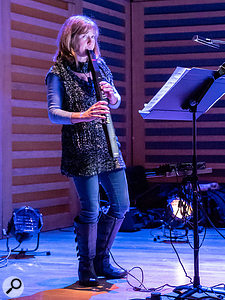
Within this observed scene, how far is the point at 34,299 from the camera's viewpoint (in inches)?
130

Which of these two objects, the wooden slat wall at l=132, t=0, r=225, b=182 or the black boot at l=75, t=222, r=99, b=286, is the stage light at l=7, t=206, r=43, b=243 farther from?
the wooden slat wall at l=132, t=0, r=225, b=182

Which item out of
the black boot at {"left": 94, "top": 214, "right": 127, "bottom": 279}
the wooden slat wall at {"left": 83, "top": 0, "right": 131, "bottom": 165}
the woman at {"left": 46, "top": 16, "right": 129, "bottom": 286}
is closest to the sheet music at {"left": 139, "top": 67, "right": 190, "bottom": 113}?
the woman at {"left": 46, "top": 16, "right": 129, "bottom": 286}

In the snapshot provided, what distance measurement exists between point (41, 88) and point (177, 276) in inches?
121

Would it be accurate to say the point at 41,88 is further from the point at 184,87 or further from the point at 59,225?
the point at 184,87

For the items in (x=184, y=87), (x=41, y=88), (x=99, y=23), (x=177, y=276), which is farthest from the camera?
(x=99, y=23)

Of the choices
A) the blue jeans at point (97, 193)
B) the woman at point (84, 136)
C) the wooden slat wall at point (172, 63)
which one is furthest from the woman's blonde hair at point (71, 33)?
the wooden slat wall at point (172, 63)

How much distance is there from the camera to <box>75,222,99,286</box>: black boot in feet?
11.5

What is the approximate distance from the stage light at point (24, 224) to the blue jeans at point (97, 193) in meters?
1.43

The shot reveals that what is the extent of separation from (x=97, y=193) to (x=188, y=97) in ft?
2.90

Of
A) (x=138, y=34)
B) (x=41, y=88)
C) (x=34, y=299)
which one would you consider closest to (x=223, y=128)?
(x=138, y=34)

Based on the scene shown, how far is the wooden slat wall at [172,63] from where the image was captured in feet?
22.9

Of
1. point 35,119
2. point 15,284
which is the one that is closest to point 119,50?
point 35,119

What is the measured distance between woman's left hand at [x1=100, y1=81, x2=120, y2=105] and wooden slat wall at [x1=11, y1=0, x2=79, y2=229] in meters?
2.54

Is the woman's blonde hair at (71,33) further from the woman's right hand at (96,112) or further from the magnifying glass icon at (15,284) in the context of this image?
the magnifying glass icon at (15,284)
